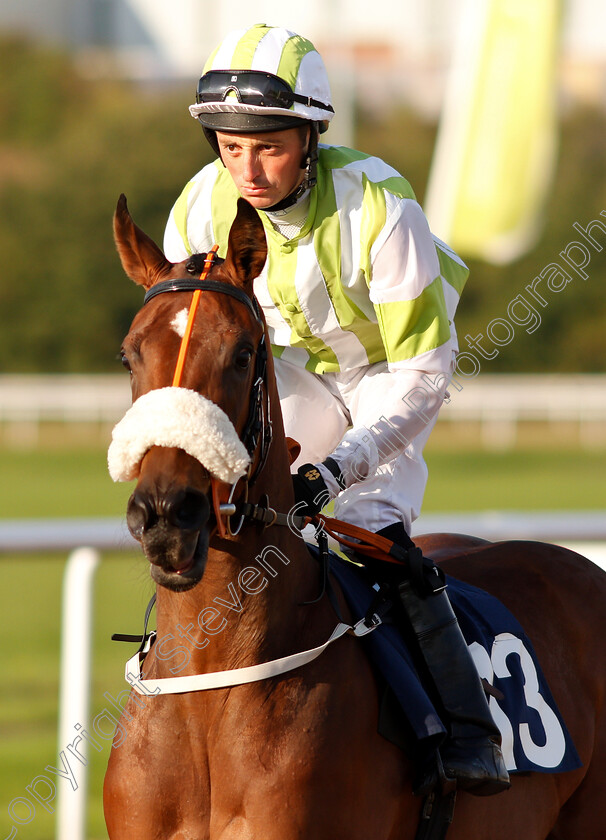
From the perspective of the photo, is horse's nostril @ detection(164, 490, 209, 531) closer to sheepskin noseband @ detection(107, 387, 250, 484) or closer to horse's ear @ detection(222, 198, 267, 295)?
sheepskin noseband @ detection(107, 387, 250, 484)

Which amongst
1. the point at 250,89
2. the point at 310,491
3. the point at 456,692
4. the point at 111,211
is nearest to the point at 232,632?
the point at 310,491

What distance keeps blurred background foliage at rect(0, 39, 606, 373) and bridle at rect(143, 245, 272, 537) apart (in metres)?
25.6

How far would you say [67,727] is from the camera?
416 cm

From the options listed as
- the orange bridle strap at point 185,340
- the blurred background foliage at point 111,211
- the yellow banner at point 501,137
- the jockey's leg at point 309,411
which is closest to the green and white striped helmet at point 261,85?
the orange bridle strap at point 185,340

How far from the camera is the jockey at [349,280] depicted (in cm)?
282

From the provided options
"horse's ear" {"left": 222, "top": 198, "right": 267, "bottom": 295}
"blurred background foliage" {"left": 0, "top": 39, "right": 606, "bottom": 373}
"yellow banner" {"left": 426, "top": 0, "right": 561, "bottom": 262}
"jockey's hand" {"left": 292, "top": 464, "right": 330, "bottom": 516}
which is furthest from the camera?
"blurred background foliage" {"left": 0, "top": 39, "right": 606, "bottom": 373}

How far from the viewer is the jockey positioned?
2818 mm

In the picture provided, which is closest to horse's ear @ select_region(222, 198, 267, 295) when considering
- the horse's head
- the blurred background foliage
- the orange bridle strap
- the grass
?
the horse's head

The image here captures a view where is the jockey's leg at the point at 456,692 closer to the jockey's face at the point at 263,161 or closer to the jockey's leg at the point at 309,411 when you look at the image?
the jockey's leg at the point at 309,411

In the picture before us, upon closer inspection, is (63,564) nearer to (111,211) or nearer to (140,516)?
(140,516)

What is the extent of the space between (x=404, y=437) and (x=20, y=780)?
10.4ft

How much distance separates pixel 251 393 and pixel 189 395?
0.22 meters

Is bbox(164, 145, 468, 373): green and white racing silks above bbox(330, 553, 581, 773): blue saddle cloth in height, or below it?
above

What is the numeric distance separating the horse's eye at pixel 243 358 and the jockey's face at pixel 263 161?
61 centimetres
